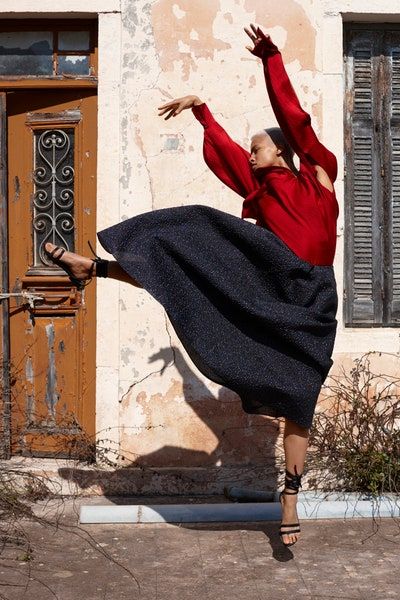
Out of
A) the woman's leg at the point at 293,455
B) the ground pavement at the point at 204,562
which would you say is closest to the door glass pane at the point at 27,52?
the ground pavement at the point at 204,562

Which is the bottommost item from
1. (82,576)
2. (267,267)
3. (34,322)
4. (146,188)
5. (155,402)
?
(82,576)

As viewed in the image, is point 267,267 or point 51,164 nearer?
point 267,267

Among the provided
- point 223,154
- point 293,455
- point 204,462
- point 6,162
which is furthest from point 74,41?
point 293,455

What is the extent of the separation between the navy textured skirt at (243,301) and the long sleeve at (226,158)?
313mm

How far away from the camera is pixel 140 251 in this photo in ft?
16.0

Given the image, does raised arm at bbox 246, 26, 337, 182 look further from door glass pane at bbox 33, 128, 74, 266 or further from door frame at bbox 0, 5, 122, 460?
door glass pane at bbox 33, 128, 74, 266

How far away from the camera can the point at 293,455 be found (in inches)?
193

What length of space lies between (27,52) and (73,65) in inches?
11.3

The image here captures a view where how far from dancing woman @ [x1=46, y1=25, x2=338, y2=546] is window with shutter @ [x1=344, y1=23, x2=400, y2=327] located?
1.50 metres

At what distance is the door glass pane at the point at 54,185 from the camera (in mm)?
6426

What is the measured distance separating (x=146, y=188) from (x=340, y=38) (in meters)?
1.40

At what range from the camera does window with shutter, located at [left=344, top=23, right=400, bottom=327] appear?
6.43 meters

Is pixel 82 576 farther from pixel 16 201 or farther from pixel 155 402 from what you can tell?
pixel 16 201

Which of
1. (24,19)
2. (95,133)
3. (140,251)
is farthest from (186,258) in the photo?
(24,19)
